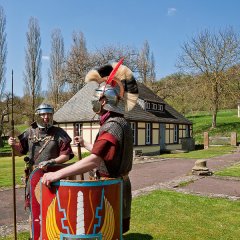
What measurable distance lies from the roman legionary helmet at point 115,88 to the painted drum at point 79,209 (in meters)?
0.77

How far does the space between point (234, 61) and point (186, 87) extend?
5647mm

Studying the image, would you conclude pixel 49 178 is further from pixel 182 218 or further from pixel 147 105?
pixel 147 105

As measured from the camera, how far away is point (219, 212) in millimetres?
7234

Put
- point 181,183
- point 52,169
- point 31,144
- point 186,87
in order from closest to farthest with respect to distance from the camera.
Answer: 1. point 52,169
2. point 31,144
3. point 181,183
4. point 186,87

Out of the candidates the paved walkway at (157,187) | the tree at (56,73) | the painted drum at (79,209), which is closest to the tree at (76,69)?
the tree at (56,73)

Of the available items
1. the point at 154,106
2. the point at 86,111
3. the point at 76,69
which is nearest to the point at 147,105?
the point at 154,106

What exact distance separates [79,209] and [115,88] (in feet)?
4.08

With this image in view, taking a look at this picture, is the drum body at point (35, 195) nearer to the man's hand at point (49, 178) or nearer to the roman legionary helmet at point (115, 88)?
the man's hand at point (49, 178)

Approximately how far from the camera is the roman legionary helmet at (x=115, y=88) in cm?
321

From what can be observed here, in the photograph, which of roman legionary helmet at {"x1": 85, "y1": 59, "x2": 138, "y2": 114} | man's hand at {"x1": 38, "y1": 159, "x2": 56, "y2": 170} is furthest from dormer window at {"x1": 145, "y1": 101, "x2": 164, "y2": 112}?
man's hand at {"x1": 38, "y1": 159, "x2": 56, "y2": 170}

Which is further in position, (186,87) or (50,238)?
(186,87)

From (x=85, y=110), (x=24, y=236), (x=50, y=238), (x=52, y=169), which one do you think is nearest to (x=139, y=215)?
(x=24, y=236)

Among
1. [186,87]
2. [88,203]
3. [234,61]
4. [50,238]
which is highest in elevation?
[234,61]

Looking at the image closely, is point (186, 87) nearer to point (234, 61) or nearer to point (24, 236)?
point (234, 61)
